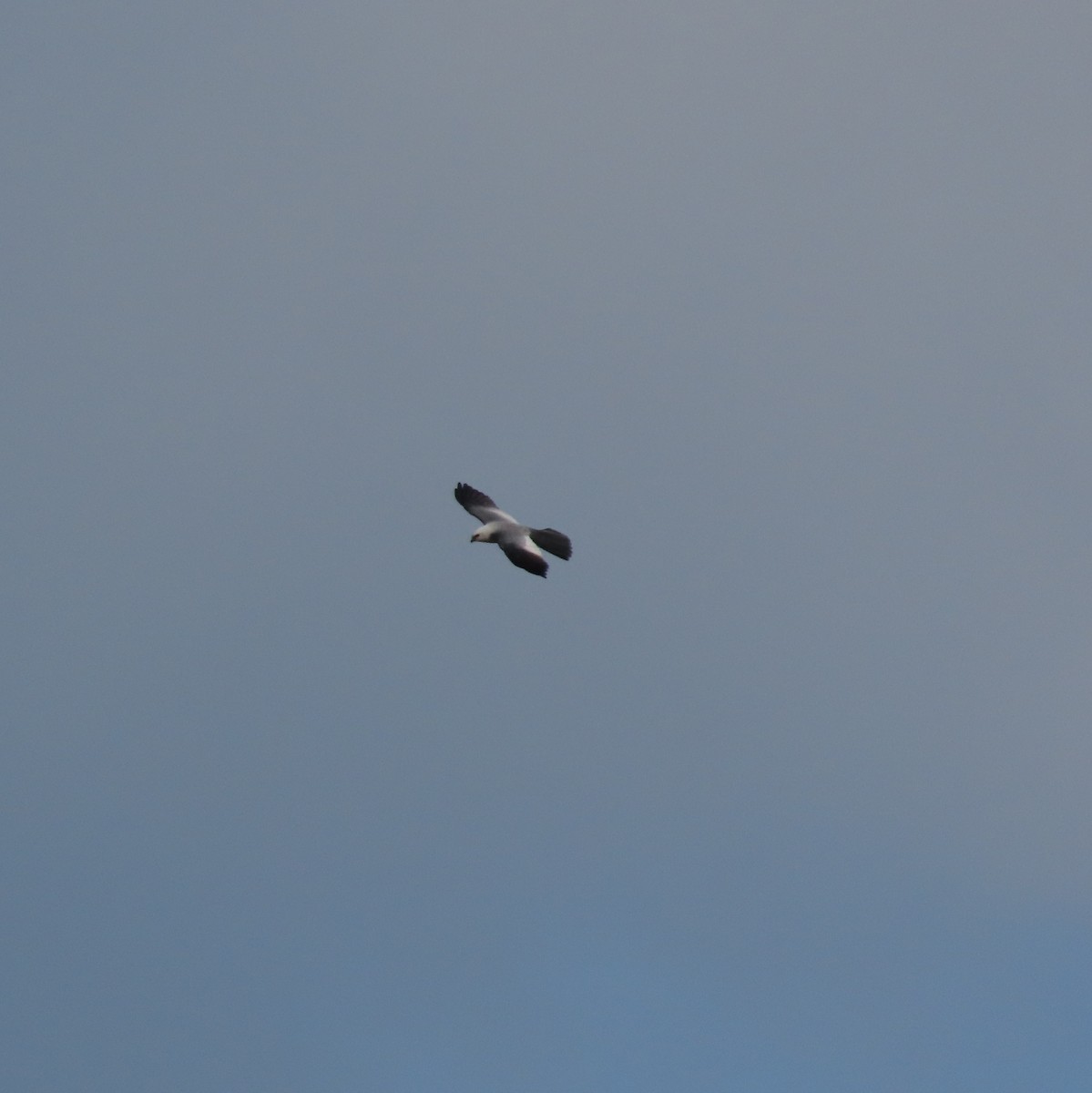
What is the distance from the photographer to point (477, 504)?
62.5 m

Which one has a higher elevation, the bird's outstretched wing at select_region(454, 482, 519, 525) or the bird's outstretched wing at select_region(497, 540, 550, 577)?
the bird's outstretched wing at select_region(454, 482, 519, 525)

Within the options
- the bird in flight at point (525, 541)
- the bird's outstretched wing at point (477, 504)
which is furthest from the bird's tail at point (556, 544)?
the bird's outstretched wing at point (477, 504)

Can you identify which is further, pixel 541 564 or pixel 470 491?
pixel 470 491

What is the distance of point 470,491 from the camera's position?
207ft

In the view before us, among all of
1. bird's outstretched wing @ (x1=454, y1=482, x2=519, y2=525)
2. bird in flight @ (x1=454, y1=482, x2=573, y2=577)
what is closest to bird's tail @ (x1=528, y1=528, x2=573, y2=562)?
bird in flight @ (x1=454, y1=482, x2=573, y2=577)

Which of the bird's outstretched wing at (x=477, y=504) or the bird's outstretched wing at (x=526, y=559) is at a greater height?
the bird's outstretched wing at (x=477, y=504)

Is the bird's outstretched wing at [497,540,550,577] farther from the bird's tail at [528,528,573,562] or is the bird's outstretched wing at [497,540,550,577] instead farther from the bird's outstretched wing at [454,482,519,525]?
the bird's outstretched wing at [454,482,519,525]

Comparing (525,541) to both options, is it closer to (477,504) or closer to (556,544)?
(556,544)

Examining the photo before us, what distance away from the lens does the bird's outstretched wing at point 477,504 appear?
61.0 metres

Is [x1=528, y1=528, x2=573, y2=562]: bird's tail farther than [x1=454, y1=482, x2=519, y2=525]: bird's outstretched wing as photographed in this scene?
No

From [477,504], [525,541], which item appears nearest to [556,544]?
[525,541]

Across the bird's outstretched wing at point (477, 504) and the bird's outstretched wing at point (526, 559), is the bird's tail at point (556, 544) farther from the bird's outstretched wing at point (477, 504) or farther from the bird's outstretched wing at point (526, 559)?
the bird's outstretched wing at point (477, 504)

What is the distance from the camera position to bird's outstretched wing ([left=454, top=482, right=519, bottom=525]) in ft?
200

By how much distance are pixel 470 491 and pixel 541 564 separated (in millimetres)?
8607
